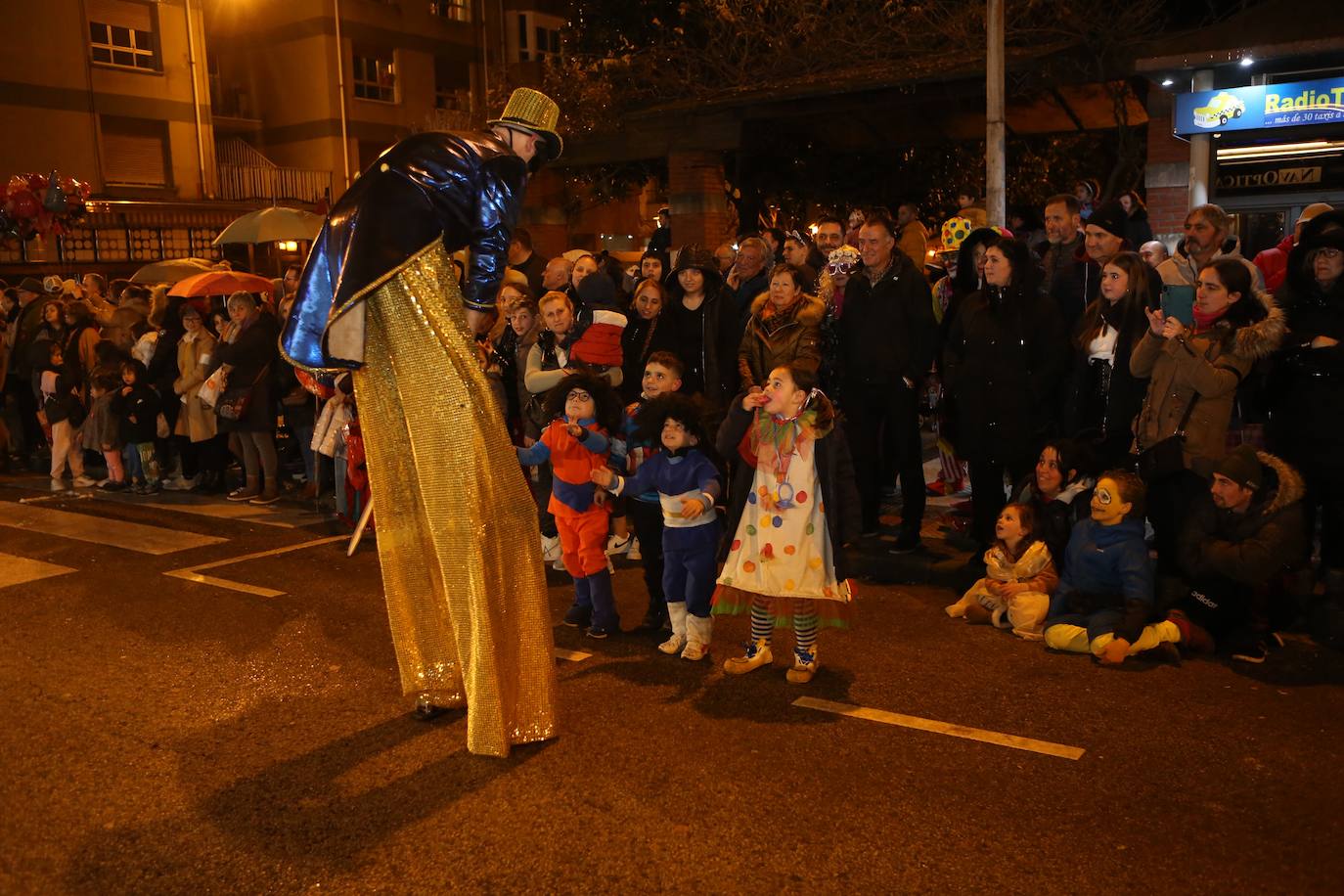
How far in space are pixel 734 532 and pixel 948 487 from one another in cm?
394

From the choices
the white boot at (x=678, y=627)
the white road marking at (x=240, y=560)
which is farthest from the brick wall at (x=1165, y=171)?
the white road marking at (x=240, y=560)

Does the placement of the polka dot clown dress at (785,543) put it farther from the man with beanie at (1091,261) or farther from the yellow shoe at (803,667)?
the man with beanie at (1091,261)

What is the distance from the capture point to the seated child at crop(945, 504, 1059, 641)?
19.7 feet

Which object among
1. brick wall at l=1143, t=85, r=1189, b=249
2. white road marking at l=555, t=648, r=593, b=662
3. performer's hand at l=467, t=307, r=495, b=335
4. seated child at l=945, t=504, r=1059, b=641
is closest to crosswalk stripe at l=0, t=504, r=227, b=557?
white road marking at l=555, t=648, r=593, b=662

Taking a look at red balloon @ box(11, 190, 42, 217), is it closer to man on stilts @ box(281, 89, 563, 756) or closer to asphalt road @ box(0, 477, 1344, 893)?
asphalt road @ box(0, 477, 1344, 893)

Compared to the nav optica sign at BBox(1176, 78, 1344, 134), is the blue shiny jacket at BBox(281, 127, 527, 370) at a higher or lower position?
lower

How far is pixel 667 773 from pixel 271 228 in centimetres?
1132

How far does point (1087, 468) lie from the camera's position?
643cm

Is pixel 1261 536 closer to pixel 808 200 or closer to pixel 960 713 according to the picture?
pixel 960 713

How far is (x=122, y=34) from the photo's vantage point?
28.4m

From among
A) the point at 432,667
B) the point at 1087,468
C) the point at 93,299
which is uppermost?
the point at 93,299

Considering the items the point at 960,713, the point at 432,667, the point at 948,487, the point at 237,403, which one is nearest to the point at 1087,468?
the point at 960,713

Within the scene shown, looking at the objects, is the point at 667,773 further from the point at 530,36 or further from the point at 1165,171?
the point at 530,36

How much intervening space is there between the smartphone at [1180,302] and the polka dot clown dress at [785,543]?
293cm
